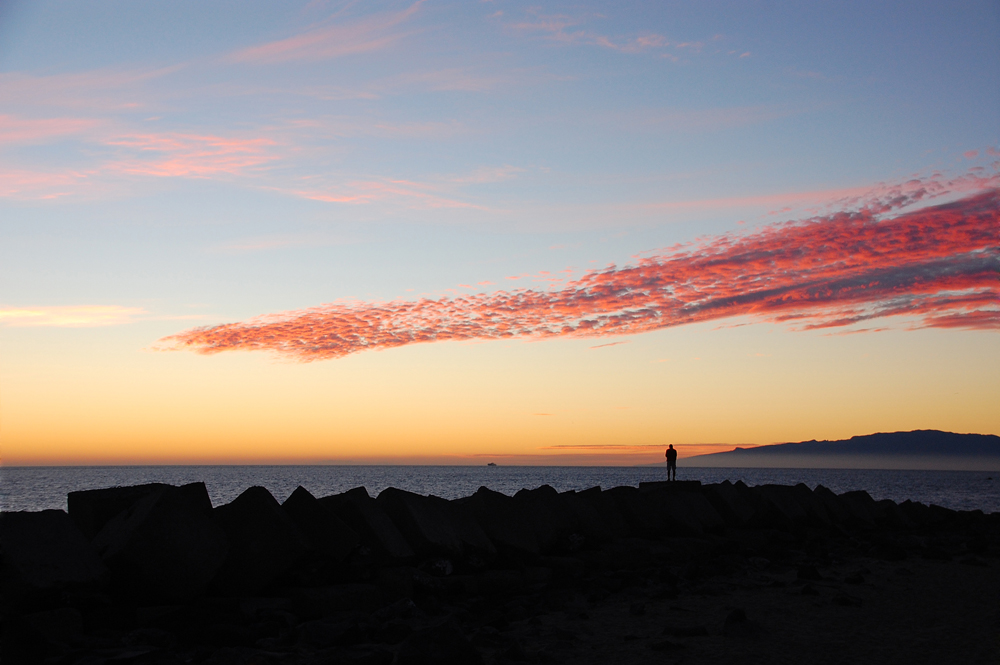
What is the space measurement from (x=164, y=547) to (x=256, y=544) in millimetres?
904

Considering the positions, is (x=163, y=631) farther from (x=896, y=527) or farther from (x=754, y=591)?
(x=896, y=527)

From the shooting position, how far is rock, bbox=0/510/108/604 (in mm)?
5988

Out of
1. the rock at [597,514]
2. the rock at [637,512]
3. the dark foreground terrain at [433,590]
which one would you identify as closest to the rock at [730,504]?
the rock at [637,512]

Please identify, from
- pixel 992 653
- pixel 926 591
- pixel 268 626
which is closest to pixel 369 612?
pixel 268 626

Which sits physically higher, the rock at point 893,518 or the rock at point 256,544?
the rock at point 256,544

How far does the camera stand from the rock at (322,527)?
26.0 feet

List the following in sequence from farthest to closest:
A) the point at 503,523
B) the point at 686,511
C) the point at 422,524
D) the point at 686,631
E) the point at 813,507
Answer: the point at 813,507 → the point at 686,511 → the point at 503,523 → the point at 422,524 → the point at 686,631

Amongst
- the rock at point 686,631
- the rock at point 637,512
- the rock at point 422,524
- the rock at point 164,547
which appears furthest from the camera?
the rock at point 637,512

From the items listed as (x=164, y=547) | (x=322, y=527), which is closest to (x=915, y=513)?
(x=322, y=527)

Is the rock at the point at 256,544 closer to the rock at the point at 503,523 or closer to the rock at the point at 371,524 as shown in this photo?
the rock at the point at 371,524

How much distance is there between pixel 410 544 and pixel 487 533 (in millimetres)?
1220

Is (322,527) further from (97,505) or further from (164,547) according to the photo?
(97,505)

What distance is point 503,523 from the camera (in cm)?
971

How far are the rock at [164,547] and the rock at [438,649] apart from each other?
257 cm
